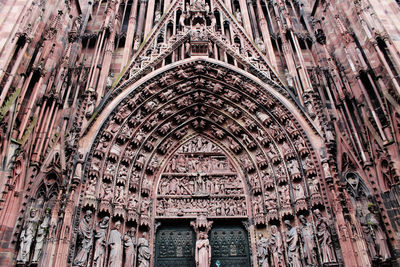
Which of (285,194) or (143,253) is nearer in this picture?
(143,253)

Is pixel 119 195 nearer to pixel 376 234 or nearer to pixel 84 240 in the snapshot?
pixel 84 240

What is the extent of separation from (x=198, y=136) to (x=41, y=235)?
18.8 ft

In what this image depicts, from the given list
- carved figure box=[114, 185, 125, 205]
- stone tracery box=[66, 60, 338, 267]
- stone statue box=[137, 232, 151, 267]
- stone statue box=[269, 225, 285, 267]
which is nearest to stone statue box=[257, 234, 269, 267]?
stone statue box=[269, 225, 285, 267]

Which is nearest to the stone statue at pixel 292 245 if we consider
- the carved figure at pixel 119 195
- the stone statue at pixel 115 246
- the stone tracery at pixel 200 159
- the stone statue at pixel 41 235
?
the stone tracery at pixel 200 159

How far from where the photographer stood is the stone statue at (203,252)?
8.25 meters

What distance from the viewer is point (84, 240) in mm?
7273

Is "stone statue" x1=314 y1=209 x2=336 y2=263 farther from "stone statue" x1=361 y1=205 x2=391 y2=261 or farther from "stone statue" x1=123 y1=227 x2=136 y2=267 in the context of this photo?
"stone statue" x1=123 y1=227 x2=136 y2=267

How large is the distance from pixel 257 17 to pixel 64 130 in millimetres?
8721

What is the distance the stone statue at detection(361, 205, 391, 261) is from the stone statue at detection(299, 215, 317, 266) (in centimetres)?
123

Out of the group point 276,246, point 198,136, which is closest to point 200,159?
point 198,136

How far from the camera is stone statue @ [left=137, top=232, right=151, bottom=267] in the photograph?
26.4ft

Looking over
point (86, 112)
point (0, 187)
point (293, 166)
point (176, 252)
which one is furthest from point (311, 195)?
point (0, 187)

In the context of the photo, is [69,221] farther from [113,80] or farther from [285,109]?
[285,109]

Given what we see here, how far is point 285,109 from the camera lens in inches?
369
